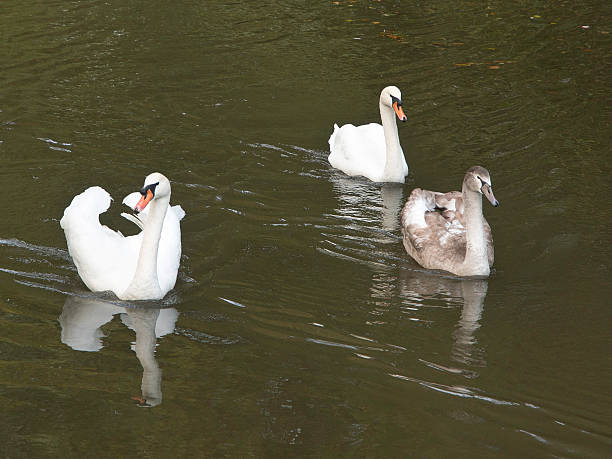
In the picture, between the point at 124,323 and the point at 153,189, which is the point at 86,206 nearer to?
the point at 153,189

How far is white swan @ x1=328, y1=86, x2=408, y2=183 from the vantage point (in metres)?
11.6

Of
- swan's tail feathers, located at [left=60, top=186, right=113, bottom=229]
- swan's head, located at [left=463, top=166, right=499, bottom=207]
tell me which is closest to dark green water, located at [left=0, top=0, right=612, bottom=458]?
swan's tail feathers, located at [left=60, top=186, right=113, bottom=229]

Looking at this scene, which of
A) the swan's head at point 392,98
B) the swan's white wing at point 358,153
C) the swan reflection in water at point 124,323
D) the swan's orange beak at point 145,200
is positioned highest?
the swan's head at point 392,98

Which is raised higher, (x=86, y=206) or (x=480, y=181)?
(x=480, y=181)

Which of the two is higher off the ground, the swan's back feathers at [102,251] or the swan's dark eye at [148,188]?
the swan's dark eye at [148,188]

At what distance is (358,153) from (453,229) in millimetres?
2324

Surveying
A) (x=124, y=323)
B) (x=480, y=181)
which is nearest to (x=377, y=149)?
(x=480, y=181)

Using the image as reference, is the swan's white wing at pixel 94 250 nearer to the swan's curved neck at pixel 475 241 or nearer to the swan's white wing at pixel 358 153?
the swan's curved neck at pixel 475 241

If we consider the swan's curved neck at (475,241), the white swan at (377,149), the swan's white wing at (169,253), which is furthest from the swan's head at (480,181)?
the swan's white wing at (169,253)

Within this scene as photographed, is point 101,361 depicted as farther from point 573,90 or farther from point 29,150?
point 573,90

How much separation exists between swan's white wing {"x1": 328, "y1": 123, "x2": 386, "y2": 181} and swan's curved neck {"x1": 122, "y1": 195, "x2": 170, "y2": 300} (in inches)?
150

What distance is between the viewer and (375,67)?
1534cm

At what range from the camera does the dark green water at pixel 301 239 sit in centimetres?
667

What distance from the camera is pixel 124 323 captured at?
320 inches
